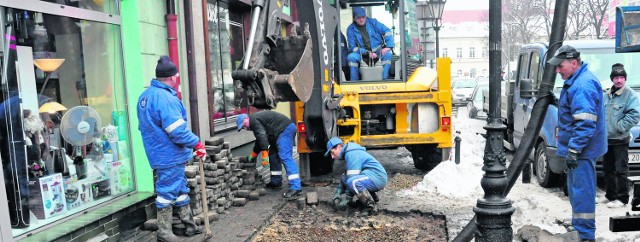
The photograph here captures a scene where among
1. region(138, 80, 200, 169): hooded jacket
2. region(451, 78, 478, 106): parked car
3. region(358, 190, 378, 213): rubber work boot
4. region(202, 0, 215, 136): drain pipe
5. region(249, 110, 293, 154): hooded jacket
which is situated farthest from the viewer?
region(451, 78, 478, 106): parked car

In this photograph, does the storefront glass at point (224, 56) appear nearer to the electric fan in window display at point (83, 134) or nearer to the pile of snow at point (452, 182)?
the electric fan in window display at point (83, 134)

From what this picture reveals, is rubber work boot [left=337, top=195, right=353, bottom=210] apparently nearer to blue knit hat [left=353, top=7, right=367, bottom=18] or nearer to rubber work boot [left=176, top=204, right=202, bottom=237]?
rubber work boot [left=176, top=204, right=202, bottom=237]

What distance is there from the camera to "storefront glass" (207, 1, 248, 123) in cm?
880

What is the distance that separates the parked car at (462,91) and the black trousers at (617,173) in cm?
1728

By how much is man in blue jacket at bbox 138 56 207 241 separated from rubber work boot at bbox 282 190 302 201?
2.18 metres

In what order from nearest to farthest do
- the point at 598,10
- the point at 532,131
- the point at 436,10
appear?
the point at 532,131
the point at 436,10
the point at 598,10

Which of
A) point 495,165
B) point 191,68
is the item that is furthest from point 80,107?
point 495,165

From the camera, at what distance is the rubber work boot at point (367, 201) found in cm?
649

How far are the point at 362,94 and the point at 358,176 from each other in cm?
219

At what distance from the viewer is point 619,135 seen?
6.62 m

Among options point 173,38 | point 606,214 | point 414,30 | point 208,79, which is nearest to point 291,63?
point 173,38

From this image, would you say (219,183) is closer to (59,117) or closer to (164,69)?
(164,69)

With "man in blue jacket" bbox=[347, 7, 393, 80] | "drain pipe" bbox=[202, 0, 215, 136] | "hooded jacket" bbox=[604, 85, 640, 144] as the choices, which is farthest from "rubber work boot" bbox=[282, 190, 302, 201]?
"hooded jacket" bbox=[604, 85, 640, 144]

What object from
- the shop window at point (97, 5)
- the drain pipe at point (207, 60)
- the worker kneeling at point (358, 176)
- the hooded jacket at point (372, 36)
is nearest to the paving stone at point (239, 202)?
the worker kneeling at point (358, 176)
